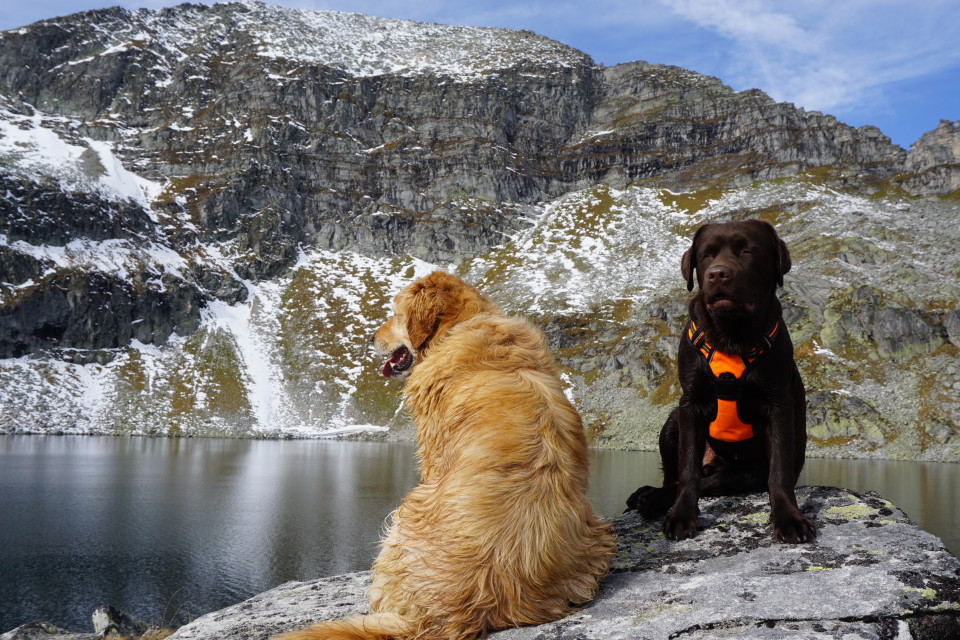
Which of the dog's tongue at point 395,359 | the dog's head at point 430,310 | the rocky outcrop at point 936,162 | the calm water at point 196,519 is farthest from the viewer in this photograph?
the rocky outcrop at point 936,162

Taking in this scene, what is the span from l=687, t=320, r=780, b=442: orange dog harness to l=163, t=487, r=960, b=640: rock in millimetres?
525

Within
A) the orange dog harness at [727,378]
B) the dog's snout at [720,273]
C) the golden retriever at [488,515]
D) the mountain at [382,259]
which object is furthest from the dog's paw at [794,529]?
the mountain at [382,259]

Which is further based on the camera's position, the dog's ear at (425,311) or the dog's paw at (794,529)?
the dog's ear at (425,311)

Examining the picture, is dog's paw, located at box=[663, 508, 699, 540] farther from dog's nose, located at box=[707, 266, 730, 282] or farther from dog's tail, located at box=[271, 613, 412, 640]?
dog's tail, located at box=[271, 613, 412, 640]

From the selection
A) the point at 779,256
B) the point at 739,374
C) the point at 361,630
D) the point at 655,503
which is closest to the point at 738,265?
the point at 779,256

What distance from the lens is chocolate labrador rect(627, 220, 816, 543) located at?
426cm

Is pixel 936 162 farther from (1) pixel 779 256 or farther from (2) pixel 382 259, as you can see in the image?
(1) pixel 779 256

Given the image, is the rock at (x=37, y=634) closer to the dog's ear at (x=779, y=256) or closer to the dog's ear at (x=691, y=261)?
the dog's ear at (x=691, y=261)

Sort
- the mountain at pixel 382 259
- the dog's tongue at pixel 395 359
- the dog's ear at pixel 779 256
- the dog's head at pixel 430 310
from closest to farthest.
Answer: the dog's head at pixel 430 310 → the dog's ear at pixel 779 256 → the dog's tongue at pixel 395 359 → the mountain at pixel 382 259

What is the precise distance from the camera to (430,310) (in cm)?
450

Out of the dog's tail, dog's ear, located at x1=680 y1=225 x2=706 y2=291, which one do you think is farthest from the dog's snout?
the dog's tail

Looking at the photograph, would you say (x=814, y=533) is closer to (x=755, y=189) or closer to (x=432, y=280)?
(x=432, y=280)

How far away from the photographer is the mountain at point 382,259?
108 m

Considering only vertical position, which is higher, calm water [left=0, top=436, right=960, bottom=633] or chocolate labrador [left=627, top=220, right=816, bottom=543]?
chocolate labrador [left=627, top=220, right=816, bottom=543]
